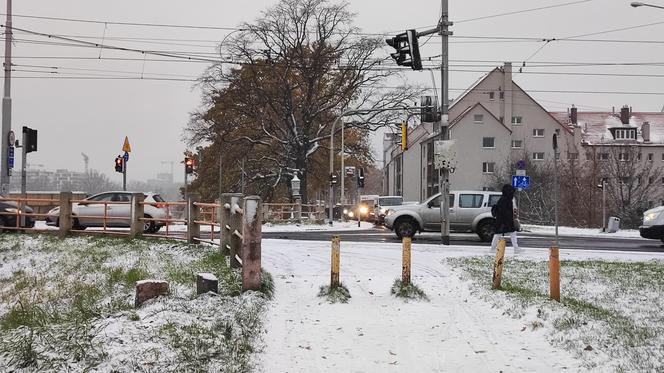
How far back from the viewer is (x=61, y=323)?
6.12m

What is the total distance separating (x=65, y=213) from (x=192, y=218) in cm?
518

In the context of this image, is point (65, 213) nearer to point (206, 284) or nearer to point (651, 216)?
point (206, 284)

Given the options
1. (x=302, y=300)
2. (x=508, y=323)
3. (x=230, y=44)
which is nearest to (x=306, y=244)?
(x=302, y=300)

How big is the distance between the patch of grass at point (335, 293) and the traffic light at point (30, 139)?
1490 cm

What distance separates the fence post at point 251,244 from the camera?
807 centimetres

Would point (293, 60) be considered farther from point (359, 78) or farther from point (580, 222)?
point (580, 222)

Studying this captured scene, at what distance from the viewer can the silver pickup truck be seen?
64.1ft

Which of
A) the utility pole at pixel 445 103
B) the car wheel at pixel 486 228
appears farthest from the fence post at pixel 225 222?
the car wheel at pixel 486 228

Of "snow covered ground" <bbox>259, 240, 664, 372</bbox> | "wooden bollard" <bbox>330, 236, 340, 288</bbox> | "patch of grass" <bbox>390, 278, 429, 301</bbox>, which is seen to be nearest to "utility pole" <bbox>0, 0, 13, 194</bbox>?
"snow covered ground" <bbox>259, 240, 664, 372</bbox>

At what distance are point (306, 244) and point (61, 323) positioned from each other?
10528mm

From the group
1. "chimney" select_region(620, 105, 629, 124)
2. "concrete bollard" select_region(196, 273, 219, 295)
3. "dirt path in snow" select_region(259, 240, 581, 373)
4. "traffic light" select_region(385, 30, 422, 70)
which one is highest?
"chimney" select_region(620, 105, 629, 124)

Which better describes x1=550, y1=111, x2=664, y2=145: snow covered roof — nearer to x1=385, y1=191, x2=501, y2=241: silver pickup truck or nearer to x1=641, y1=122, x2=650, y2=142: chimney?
x1=641, y1=122, x2=650, y2=142: chimney

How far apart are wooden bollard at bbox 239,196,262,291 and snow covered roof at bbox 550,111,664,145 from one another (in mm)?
65627

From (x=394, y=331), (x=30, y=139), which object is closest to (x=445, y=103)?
(x=394, y=331)
